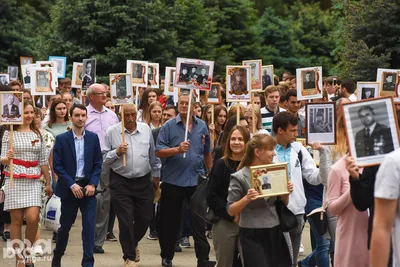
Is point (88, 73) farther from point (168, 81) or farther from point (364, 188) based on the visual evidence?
point (364, 188)

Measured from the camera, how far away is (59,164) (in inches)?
445

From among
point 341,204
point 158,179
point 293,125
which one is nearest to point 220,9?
point 158,179

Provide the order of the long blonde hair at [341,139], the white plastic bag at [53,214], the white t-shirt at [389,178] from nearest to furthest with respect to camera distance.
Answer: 1. the white t-shirt at [389,178]
2. the long blonde hair at [341,139]
3. the white plastic bag at [53,214]

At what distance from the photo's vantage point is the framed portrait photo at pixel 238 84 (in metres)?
14.0

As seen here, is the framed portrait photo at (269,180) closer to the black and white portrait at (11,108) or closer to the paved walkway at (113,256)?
the black and white portrait at (11,108)

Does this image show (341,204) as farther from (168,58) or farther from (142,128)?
(168,58)

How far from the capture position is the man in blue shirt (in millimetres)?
12156

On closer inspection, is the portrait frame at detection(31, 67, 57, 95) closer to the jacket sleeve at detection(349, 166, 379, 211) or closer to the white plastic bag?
the white plastic bag

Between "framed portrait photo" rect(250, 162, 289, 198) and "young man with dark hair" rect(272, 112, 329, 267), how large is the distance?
3.36ft

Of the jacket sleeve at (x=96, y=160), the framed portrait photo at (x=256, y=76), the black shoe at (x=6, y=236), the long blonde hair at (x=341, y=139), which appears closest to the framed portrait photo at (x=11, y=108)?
the jacket sleeve at (x=96, y=160)

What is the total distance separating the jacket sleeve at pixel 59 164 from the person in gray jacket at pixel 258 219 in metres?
2.94

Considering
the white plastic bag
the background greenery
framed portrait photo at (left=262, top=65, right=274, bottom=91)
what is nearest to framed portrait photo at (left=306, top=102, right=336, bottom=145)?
the white plastic bag

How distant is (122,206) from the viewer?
1209cm

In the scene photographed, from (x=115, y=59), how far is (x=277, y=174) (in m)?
20.0
